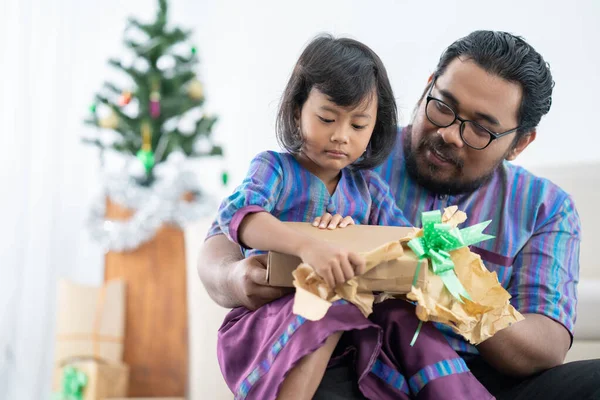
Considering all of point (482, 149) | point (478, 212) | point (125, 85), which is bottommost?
point (478, 212)

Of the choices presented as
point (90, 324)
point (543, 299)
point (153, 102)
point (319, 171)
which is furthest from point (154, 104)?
point (543, 299)

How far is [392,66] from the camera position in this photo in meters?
Result: 3.70

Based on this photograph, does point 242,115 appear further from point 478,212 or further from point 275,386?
point 275,386

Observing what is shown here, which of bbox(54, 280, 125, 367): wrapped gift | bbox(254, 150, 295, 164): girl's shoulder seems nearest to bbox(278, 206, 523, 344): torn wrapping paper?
bbox(254, 150, 295, 164): girl's shoulder

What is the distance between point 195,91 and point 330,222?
273cm

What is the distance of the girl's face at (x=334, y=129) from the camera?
57.4 inches

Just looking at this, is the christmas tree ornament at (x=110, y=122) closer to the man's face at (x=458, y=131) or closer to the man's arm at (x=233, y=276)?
the man's arm at (x=233, y=276)

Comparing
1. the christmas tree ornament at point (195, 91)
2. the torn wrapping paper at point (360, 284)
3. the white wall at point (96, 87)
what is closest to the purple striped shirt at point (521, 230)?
the torn wrapping paper at point (360, 284)

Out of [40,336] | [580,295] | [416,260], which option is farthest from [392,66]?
[416,260]

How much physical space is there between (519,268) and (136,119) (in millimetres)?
2563

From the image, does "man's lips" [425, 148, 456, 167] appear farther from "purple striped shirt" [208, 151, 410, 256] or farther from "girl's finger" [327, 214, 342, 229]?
"girl's finger" [327, 214, 342, 229]

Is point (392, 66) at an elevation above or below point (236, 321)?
above

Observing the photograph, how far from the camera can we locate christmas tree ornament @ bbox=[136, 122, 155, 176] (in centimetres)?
384

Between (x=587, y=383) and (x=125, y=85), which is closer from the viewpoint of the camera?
(x=587, y=383)
